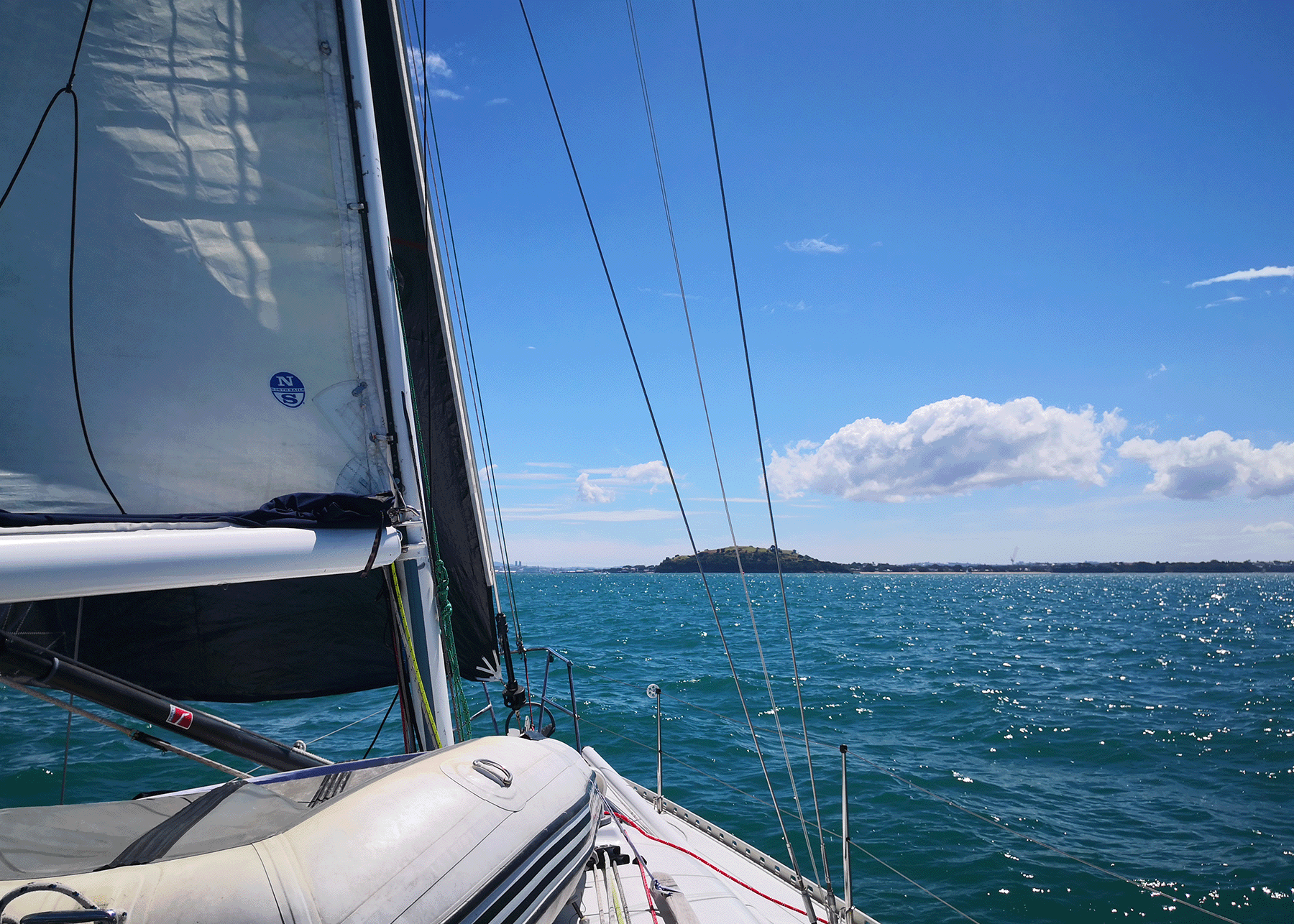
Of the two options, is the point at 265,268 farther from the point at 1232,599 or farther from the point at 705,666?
the point at 1232,599

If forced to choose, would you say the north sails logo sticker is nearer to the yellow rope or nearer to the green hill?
the yellow rope

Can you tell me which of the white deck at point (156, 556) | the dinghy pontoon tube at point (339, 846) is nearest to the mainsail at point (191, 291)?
Answer: the white deck at point (156, 556)

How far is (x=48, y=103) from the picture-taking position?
249 centimetres

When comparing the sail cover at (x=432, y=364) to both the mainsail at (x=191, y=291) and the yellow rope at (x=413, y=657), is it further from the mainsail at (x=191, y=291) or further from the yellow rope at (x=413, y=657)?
the yellow rope at (x=413, y=657)

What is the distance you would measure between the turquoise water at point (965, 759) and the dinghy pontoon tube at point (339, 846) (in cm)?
295

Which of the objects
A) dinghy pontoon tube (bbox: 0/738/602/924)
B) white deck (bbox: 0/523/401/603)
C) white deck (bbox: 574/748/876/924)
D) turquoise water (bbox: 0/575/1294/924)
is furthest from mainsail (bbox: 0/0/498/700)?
turquoise water (bbox: 0/575/1294/924)

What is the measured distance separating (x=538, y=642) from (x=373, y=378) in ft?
51.4

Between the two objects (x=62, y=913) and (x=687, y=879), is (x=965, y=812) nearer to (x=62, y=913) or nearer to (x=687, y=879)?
(x=687, y=879)

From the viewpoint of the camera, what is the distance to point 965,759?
28.7 ft

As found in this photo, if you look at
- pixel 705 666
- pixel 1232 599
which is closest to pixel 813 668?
pixel 705 666

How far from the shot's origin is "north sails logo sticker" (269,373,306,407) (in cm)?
279

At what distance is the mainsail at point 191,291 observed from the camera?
2.48m

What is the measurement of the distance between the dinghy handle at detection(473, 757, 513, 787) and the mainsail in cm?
108

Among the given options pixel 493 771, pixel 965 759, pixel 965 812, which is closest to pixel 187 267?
pixel 493 771
